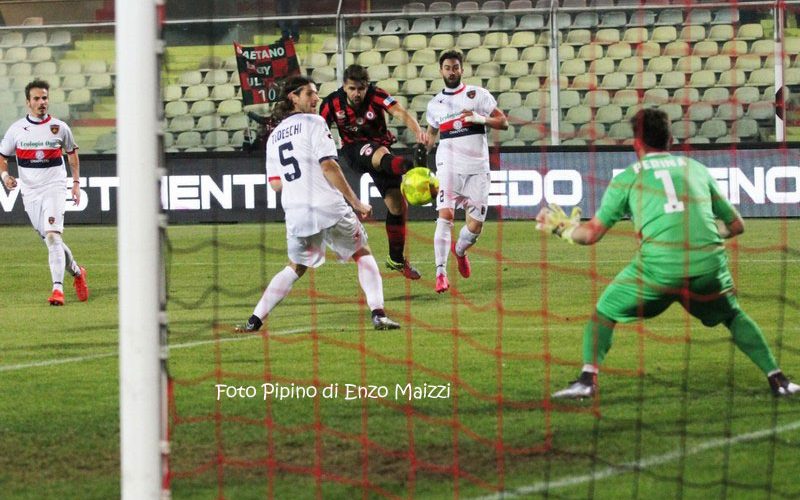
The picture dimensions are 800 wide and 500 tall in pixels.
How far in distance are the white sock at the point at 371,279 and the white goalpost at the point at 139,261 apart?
4.97m

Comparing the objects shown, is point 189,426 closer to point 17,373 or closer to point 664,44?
point 17,373

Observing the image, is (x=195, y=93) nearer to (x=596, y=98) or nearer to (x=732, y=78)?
(x=596, y=98)

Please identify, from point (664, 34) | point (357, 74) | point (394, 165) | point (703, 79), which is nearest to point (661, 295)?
point (357, 74)

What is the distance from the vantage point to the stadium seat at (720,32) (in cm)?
1981

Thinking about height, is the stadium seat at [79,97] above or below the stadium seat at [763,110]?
above

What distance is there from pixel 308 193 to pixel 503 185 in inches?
393

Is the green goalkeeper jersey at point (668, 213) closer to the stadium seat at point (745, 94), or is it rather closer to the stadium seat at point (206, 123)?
the stadium seat at point (745, 94)

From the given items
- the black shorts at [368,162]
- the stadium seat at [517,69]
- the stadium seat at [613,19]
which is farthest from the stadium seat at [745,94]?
the black shorts at [368,162]

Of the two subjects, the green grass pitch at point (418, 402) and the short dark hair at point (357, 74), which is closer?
the green grass pitch at point (418, 402)

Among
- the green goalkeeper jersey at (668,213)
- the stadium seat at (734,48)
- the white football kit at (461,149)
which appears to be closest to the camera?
the green goalkeeper jersey at (668,213)

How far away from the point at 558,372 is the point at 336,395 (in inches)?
60.5

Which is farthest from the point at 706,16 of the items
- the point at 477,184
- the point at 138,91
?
the point at 138,91

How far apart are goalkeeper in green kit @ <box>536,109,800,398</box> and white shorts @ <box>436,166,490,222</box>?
5.84m

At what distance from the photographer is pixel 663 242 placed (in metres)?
7.39
